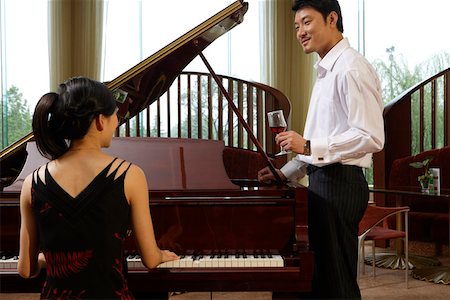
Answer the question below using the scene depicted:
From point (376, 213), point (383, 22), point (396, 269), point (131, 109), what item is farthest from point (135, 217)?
point (383, 22)

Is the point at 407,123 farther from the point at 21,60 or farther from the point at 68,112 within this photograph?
the point at 68,112

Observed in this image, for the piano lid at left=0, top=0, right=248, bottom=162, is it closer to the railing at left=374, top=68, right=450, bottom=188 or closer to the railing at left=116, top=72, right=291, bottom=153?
the railing at left=116, top=72, right=291, bottom=153

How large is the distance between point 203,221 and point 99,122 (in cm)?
75

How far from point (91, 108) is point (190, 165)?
95 cm

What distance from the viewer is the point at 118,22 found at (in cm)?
722

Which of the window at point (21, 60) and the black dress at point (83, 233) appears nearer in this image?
the black dress at point (83, 233)

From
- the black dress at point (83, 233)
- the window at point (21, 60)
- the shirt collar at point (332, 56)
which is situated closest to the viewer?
the black dress at point (83, 233)

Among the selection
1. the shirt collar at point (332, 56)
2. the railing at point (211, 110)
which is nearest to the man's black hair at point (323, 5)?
the shirt collar at point (332, 56)

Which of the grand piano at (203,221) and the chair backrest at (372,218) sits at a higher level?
the grand piano at (203,221)

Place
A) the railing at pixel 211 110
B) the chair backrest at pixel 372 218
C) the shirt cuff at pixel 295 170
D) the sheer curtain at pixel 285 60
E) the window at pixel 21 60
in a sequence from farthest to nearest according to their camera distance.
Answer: the sheer curtain at pixel 285 60 → the window at pixel 21 60 → the railing at pixel 211 110 → the chair backrest at pixel 372 218 → the shirt cuff at pixel 295 170

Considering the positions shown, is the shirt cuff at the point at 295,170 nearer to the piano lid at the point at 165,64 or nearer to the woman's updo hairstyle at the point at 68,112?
the piano lid at the point at 165,64

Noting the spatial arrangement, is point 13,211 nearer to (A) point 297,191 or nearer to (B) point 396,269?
(A) point 297,191

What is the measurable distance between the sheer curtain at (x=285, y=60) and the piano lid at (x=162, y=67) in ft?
13.7

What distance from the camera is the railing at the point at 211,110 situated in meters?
5.80
